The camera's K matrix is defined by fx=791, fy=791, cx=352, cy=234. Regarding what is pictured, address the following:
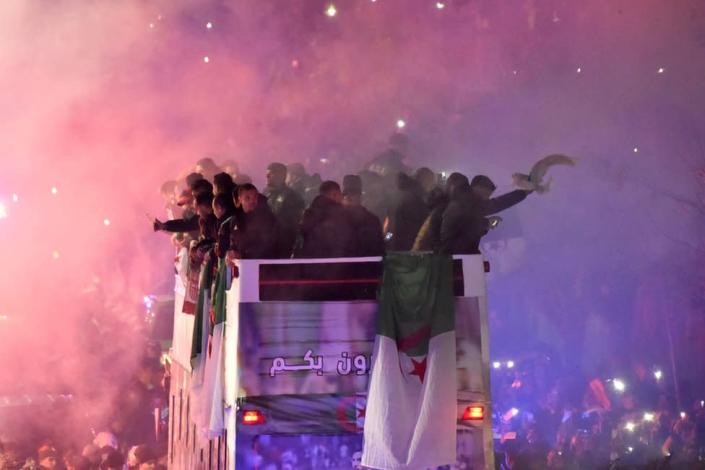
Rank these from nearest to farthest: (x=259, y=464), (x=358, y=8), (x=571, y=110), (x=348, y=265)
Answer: (x=259, y=464) < (x=348, y=265) < (x=358, y=8) < (x=571, y=110)

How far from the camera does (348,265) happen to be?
583 cm

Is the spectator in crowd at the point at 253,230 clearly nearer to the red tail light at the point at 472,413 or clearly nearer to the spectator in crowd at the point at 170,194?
the red tail light at the point at 472,413

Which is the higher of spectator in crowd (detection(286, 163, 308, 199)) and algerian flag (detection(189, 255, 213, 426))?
spectator in crowd (detection(286, 163, 308, 199))

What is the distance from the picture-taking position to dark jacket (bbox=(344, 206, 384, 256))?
6.46 meters

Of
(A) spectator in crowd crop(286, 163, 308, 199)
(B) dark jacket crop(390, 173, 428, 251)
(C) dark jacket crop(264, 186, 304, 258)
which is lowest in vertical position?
(B) dark jacket crop(390, 173, 428, 251)

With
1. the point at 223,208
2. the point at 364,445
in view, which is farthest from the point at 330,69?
the point at 364,445

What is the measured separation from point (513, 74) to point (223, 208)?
521 inches

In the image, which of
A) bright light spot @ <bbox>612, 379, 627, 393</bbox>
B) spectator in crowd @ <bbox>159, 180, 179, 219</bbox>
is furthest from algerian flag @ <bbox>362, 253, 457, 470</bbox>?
bright light spot @ <bbox>612, 379, 627, 393</bbox>

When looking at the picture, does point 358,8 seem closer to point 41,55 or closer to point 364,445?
point 41,55

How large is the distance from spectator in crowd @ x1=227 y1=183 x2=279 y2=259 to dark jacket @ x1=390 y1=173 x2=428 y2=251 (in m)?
1.57

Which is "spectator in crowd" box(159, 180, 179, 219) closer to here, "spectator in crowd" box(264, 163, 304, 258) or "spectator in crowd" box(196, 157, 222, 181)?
"spectator in crowd" box(196, 157, 222, 181)

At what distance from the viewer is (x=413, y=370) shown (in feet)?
18.9

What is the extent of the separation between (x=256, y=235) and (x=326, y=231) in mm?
620

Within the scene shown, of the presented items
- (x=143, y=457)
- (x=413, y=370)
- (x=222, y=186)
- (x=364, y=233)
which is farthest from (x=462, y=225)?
(x=143, y=457)
